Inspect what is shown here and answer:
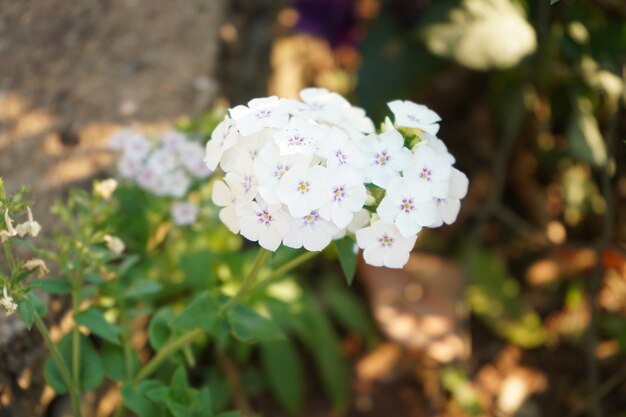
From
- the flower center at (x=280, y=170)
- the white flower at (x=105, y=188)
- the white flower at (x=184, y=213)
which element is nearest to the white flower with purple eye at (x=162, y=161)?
the white flower at (x=184, y=213)

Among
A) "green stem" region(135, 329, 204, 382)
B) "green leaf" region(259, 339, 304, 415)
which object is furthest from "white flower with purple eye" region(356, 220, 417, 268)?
"green leaf" region(259, 339, 304, 415)

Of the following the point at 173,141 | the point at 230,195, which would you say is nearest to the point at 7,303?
the point at 230,195

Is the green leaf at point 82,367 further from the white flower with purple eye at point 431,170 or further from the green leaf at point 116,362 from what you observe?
the white flower with purple eye at point 431,170

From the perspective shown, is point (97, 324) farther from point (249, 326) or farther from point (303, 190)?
point (303, 190)

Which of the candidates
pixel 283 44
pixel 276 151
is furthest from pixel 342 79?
pixel 276 151

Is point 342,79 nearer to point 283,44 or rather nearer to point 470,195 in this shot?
point 283,44
